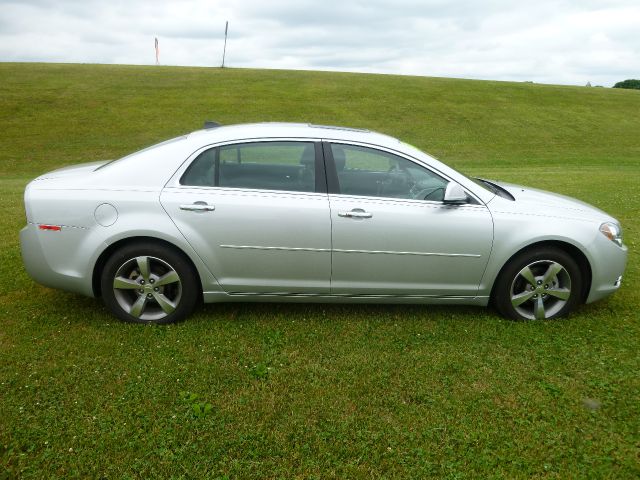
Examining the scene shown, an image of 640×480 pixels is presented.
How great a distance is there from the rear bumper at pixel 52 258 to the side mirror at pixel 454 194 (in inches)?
113

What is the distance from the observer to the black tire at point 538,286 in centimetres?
425

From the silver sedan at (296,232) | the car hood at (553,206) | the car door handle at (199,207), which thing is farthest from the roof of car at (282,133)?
the car hood at (553,206)

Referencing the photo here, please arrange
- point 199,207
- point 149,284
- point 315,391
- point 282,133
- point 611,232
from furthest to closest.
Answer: point 611,232 → point 282,133 → point 149,284 → point 199,207 → point 315,391

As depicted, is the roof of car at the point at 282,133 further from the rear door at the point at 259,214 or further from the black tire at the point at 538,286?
the black tire at the point at 538,286

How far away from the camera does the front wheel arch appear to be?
14.0 ft

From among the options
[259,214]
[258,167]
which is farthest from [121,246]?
[258,167]

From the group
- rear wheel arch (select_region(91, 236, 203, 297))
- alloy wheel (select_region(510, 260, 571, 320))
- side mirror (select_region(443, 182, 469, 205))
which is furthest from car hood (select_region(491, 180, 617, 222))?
rear wheel arch (select_region(91, 236, 203, 297))

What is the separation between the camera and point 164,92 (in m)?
32.1

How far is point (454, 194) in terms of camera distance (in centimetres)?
404

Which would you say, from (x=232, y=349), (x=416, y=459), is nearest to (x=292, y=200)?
(x=232, y=349)

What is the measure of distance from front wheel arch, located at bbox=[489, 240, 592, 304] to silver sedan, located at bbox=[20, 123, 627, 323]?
0.5 inches

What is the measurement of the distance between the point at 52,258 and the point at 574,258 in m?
4.26

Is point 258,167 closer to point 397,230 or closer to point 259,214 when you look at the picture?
point 259,214

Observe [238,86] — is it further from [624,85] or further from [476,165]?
[624,85]
